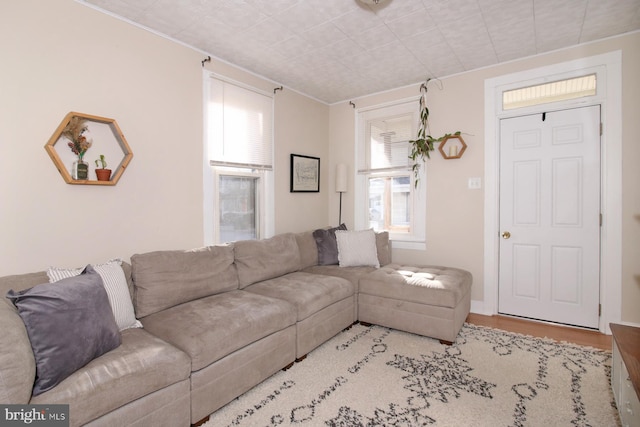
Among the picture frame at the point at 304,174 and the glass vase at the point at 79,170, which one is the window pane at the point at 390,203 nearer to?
the picture frame at the point at 304,174

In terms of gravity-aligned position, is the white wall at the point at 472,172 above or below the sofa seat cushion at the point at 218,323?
above

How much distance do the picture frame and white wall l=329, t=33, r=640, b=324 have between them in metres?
1.19

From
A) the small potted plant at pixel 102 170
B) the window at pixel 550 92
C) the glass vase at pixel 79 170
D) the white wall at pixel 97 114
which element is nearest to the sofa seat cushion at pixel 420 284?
the white wall at pixel 97 114

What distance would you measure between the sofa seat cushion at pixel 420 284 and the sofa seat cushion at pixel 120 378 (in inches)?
75.5

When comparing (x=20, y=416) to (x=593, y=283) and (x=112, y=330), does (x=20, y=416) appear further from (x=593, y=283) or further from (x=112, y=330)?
(x=593, y=283)

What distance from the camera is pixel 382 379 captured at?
90.1 inches

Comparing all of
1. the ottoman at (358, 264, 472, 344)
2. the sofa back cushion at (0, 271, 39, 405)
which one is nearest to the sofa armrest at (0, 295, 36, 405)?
the sofa back cushion at (0, 271, 39, 405)

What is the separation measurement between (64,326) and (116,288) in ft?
1.78

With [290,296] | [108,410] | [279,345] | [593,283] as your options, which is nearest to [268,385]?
[279,345]

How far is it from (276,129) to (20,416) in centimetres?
328

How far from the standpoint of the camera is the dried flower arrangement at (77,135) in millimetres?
2264

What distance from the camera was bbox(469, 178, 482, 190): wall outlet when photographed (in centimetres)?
363

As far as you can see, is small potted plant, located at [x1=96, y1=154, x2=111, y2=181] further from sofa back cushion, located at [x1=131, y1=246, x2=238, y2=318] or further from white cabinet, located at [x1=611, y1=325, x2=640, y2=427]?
white cabinet, located at [x1=611, y1=325, x2=640, y2=427]
